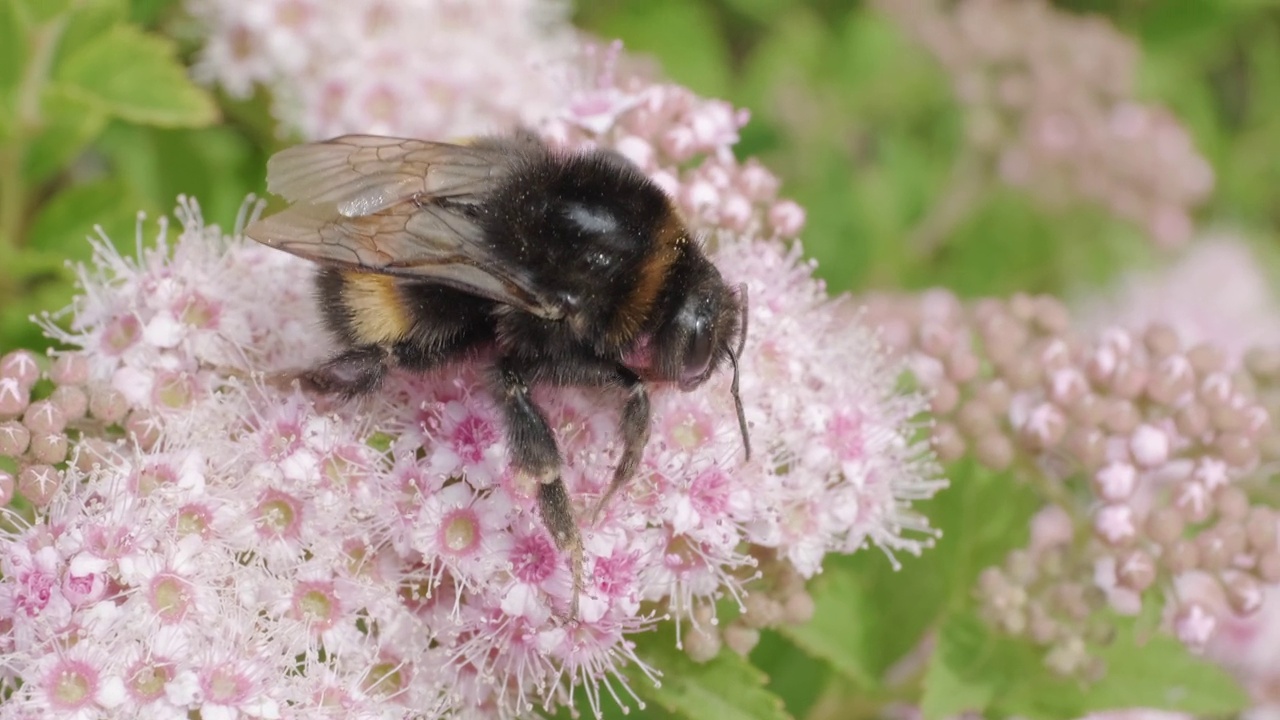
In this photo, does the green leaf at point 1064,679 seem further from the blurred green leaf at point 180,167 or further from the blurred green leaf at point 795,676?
the blurred green leaf at point 180,167

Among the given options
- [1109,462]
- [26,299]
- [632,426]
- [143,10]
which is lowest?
[26,299]

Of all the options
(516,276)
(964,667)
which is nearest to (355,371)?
(516,276)

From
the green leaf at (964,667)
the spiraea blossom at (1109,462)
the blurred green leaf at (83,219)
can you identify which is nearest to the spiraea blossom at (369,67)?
the blurred green leaf at (83,219)

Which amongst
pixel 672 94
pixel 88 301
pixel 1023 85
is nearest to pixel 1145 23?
pixel 1023 85

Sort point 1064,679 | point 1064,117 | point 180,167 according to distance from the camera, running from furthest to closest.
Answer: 1. point 1064,117
2. point 180,167
3. point 1064,679

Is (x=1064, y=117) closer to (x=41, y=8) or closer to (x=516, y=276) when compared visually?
(x=516, y=276)

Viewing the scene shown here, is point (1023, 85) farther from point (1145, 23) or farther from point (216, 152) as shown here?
point (216, 152)
